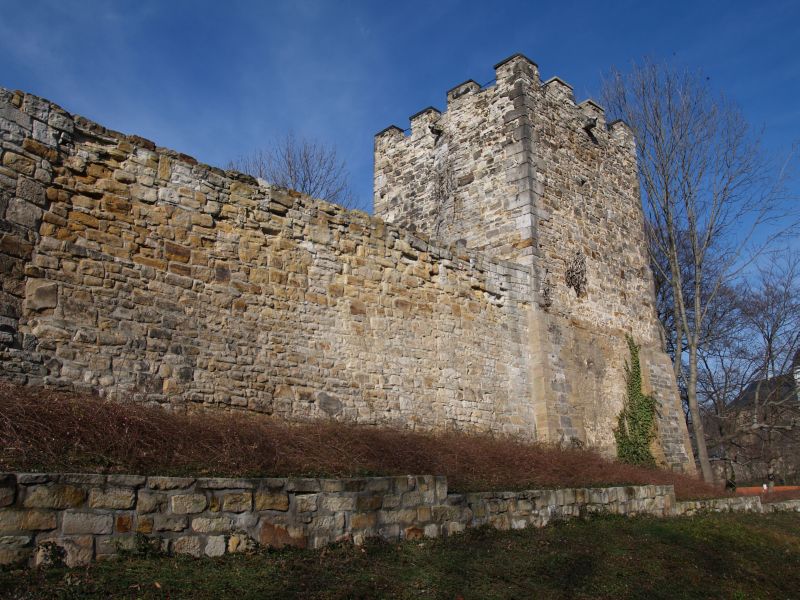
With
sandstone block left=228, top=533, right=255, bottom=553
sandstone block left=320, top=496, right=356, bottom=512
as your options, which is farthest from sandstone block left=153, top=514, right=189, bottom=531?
sandstone block left=320, top=496, right=356, bottom=512

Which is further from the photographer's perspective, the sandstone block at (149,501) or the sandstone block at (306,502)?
the sandstone block at (306,502)

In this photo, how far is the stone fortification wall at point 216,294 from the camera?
275 inches

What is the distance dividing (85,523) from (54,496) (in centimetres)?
28

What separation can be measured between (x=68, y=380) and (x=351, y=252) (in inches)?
179

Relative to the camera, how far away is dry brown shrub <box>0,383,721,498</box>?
5.11m

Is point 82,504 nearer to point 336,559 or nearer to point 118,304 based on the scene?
point 336,559

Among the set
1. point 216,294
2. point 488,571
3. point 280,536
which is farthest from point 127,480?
point 216,294

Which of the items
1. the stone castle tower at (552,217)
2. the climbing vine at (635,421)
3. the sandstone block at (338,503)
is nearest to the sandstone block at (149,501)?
the sandstone block at (338,503)

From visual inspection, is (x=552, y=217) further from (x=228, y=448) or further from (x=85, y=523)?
(x=85, y=523)

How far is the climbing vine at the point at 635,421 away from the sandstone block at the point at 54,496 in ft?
37.8

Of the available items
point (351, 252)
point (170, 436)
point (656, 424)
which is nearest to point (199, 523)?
point (170, 436)

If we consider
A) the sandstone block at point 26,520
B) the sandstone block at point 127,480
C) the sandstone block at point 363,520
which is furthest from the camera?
the sandstone block at point 363,520

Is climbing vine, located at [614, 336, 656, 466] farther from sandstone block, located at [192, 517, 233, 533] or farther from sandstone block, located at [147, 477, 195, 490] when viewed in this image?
sandstone block, located at [147, 477, 195, 490]

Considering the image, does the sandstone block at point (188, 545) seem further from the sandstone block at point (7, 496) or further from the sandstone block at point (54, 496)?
the sandstone block at point (7, 496)
